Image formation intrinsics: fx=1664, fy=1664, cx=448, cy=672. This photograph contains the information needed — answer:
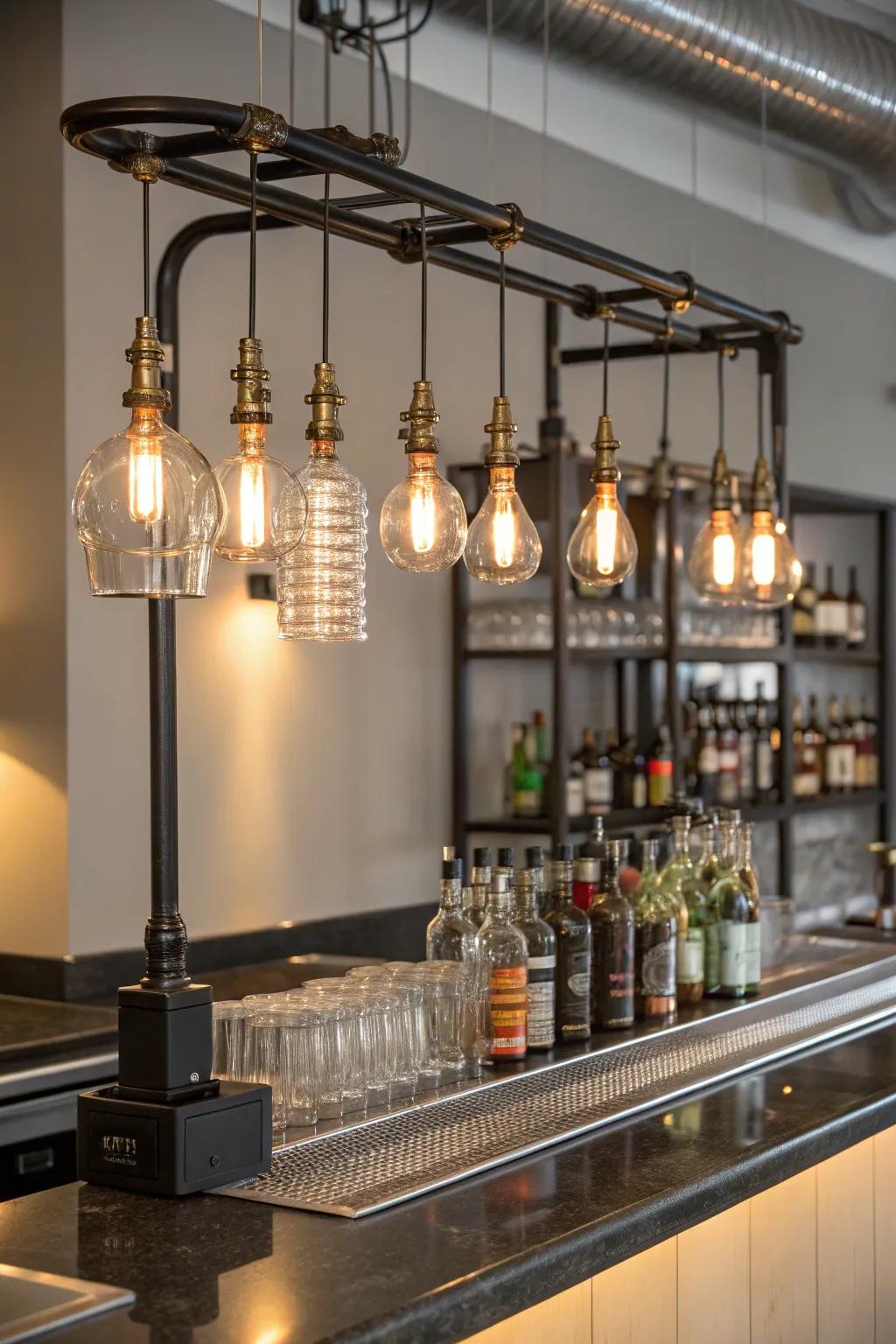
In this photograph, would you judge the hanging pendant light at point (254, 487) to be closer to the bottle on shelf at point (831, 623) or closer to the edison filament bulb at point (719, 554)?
the edison filament bulb at point (719, 554)

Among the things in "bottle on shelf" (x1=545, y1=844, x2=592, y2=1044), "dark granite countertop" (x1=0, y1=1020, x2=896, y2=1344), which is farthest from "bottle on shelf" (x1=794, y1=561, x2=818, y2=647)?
"dark granite countertop" (x1=0, y1=1020, x2=896, y2=1344)

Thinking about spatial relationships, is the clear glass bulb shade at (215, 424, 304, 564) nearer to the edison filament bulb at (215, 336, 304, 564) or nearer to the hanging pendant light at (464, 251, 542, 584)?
the edison filament bulb at (215, 336, 304, 564)

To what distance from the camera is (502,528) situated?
2359 mm

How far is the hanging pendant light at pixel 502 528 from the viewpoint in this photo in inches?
92.9

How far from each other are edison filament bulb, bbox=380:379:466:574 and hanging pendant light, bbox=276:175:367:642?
3.4 inches

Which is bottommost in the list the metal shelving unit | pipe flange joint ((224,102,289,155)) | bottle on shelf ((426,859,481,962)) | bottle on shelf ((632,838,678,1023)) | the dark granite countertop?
the dark granite countertop

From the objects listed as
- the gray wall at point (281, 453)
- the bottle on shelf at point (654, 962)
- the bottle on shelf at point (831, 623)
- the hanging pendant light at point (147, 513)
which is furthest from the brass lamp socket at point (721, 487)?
the bottle on shelf at point (831, 623)

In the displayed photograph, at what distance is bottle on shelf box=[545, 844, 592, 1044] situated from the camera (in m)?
2.54

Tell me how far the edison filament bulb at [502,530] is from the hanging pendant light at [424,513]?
0.37 ft

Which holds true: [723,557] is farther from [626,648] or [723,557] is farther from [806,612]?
[806,612]

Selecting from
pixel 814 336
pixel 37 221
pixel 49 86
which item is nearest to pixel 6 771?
pixel 37 221

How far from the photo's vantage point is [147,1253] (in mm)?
1727

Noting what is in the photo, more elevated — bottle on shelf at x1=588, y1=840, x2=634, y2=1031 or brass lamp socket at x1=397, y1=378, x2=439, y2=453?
brass lamp socket at x1=397, y1=378, x2=439, y2=453

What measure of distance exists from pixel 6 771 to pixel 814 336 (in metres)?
4.00
